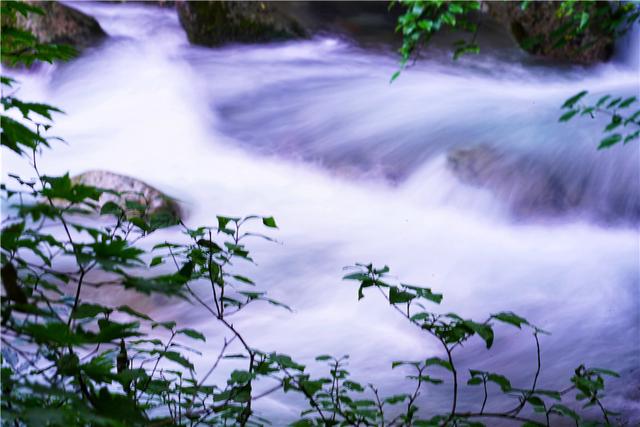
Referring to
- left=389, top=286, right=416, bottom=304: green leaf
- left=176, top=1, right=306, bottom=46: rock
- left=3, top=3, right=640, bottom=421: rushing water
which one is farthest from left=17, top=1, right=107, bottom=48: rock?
left=389, top=286, right=416, bottom=304: green leaf

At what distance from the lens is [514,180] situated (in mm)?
4688

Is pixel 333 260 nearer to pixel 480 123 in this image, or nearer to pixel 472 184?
pixel 472 184

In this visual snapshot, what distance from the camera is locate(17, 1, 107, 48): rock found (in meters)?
6.71

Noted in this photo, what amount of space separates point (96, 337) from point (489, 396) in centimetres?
215

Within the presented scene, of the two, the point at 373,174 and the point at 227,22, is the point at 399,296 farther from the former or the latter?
the point at 227,22

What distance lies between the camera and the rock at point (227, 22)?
716cm

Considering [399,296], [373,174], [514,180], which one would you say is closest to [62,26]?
[373,174]

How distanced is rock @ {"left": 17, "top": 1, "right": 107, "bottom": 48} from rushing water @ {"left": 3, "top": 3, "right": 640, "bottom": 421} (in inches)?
7.8

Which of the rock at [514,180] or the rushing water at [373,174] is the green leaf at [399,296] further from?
the rock at [514,180]

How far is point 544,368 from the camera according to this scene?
2.90 meters

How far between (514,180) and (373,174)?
41.9 inches

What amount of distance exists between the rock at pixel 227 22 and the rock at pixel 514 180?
323cm

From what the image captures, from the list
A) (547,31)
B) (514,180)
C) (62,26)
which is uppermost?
(547,31)

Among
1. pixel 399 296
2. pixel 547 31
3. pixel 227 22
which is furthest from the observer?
pixel 227 22
